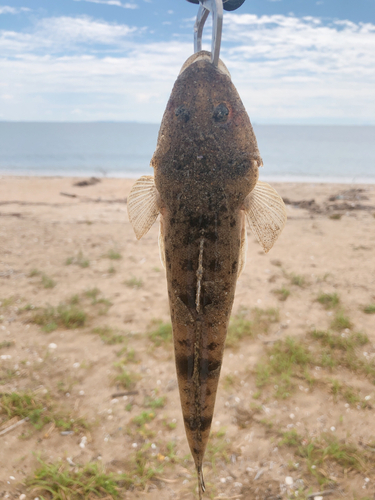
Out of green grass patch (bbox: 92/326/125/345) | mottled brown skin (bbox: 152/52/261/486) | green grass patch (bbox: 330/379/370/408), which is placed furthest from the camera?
green grass patch (bbox: 92/326/125/345)

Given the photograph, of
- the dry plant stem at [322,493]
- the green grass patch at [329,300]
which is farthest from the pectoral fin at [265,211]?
the green grass patch at [329,300]

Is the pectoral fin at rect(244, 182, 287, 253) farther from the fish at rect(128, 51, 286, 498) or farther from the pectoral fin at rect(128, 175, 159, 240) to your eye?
the pectoral fin at rect(128, 175, 159, 240)

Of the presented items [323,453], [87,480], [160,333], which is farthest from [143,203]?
[160,333]

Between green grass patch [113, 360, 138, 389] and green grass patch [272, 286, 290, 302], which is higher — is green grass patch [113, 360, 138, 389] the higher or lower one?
the lower one

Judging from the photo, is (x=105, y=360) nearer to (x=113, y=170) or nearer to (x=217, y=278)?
(x=217, y=278)

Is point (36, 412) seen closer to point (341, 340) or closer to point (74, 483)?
point (74, 483)

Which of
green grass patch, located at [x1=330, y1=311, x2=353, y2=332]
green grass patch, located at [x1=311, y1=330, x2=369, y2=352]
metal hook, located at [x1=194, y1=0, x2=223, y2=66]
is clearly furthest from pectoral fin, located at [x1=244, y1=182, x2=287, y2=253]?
green grass patch, located at [x1=330, y1=311, x2=353, y2=332]

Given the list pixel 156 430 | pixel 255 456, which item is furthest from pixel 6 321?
pixel 255 456
